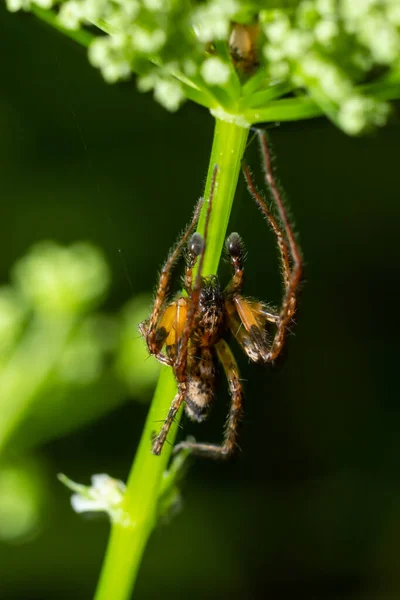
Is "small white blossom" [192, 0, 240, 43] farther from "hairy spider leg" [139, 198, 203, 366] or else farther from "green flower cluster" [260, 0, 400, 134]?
"hairy spider leg" [139, 198, 203, 366]

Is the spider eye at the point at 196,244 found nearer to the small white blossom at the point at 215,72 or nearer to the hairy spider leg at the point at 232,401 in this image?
the small white blossom at the point at 215,72

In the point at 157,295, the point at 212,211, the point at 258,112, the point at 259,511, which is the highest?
the point at 258,112

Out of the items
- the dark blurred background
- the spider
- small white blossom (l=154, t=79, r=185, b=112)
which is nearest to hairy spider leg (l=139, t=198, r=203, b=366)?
the spider

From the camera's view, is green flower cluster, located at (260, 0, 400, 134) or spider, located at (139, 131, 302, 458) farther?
spider, located at (139, 131, 302, 458)

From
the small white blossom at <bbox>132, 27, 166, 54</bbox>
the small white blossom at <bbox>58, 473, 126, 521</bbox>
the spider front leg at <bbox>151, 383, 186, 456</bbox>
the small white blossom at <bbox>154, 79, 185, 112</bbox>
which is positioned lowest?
the small white blossom at <bbox>58, 473, 126, 521</bbox>

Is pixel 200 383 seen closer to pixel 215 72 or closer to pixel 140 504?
pixel 140 504

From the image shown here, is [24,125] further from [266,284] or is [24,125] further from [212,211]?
[212,211]

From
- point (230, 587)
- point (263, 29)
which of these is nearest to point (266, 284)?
point (230, 587)
